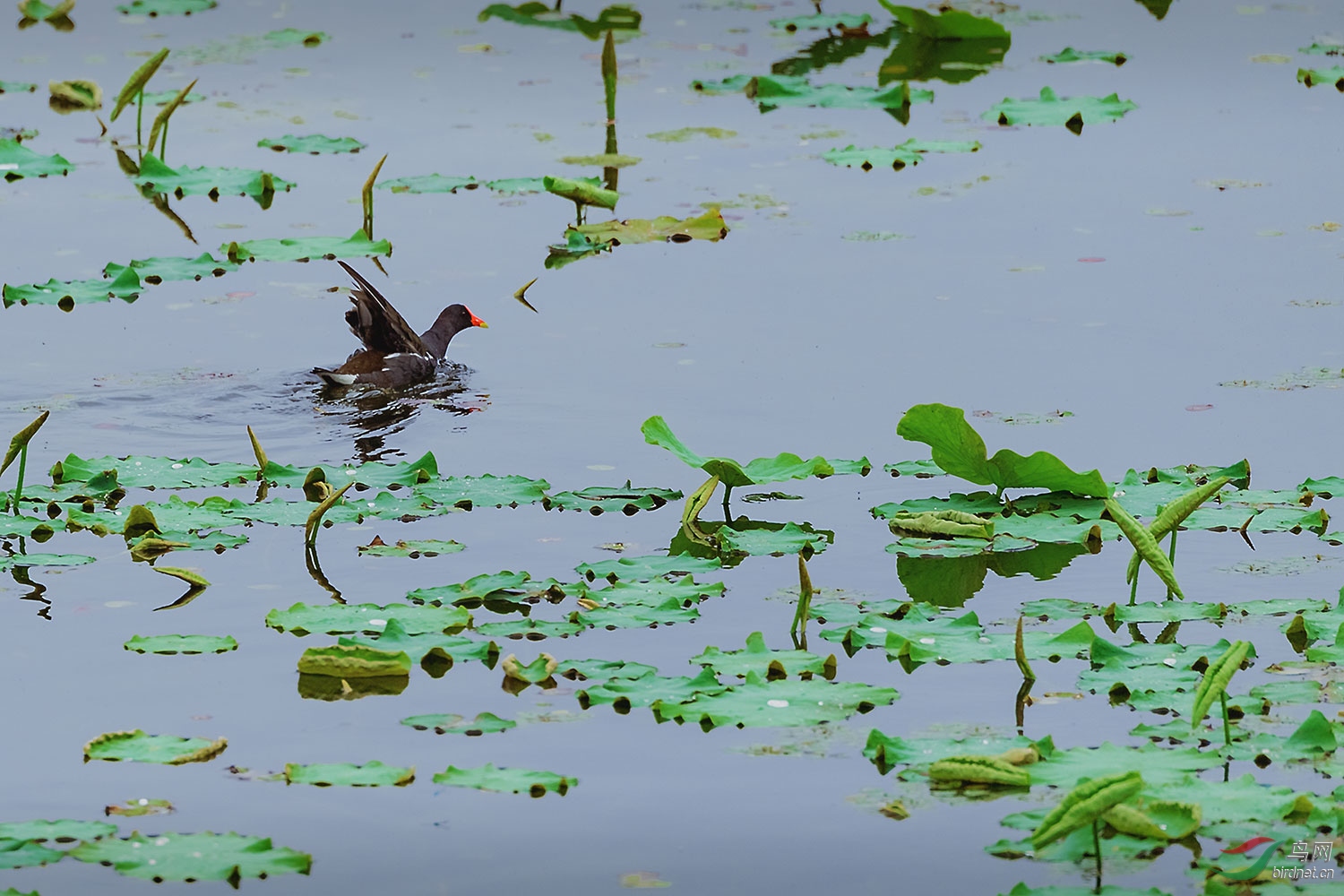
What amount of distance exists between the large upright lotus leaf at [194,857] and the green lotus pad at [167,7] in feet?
39.7

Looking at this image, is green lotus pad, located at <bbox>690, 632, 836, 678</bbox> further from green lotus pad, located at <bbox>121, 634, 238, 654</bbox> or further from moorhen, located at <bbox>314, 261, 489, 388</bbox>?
moorhen, located at <bbox>314, 261, 489, 388</bbox>

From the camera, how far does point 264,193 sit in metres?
10.3

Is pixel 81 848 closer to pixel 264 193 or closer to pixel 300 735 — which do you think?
pixel 300 735

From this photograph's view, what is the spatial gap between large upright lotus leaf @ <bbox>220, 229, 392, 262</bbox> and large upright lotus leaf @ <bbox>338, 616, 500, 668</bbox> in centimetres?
425

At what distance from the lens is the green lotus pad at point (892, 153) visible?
10.6 meters

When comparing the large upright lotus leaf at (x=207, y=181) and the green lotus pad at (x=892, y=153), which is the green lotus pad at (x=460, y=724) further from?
the green lotus pad at (x=892, y=153)

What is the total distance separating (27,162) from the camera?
422 inches

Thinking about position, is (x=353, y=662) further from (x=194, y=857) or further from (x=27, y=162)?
(x=27, y=162)

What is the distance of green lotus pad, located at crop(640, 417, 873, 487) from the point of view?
5859 mm

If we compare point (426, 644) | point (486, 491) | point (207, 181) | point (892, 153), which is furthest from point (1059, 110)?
point (426, 644)

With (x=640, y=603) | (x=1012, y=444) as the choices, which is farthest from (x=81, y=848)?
(x=1012, y=444)

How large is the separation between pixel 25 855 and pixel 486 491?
247 cm

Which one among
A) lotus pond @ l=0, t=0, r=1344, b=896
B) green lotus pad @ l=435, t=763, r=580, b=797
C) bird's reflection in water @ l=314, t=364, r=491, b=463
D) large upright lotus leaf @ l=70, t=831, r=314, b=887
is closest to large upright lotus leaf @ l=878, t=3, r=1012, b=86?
lotus pond @ l=0, t=0, r=1344, b=896

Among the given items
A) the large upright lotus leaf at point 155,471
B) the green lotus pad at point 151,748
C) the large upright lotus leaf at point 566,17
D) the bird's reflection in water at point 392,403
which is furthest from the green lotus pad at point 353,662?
the large upright lotus leaf at point 566,17
